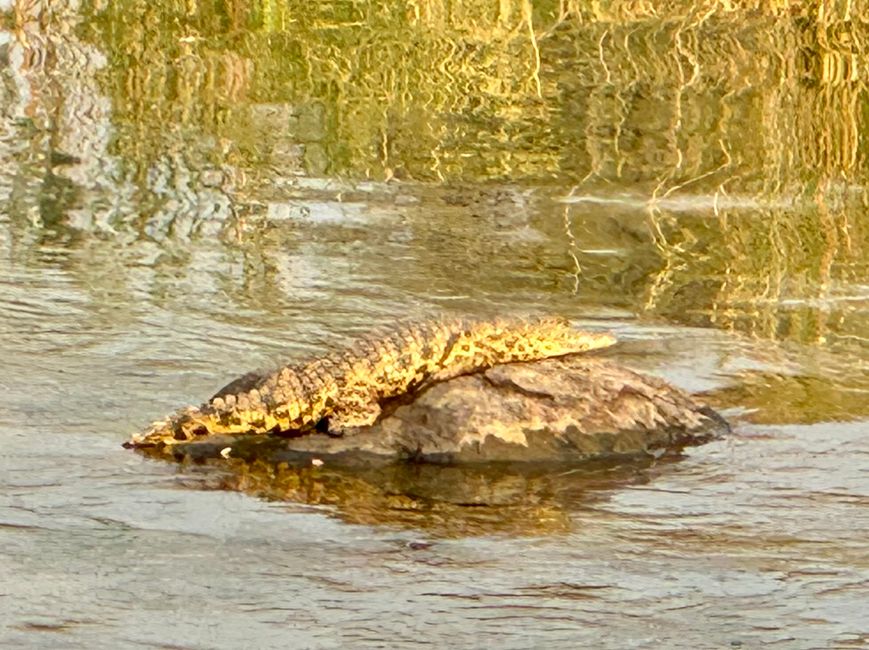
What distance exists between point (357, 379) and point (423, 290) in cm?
202

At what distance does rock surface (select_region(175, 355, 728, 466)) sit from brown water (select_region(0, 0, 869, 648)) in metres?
0.12

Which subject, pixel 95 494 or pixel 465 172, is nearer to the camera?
pixel 95 494

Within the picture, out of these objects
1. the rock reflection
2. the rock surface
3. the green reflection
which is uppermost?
the green reflection

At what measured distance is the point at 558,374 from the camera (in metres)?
6.40

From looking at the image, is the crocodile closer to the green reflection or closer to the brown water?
the brown water

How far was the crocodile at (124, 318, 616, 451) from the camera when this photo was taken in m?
6.22

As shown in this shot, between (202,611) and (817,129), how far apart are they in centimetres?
737

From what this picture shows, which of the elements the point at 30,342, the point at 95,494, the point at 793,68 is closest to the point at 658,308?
the point at 30,342

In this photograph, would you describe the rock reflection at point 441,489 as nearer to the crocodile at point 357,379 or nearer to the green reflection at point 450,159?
the crocodile at point 357,379

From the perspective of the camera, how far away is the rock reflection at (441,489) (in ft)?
18.4

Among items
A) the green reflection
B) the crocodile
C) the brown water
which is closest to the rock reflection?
the brown water

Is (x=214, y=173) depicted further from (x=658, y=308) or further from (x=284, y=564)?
Answer: (x=284, y=564)

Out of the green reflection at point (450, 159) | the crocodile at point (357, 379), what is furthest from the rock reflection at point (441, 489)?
the green reflection at point (450, 159)

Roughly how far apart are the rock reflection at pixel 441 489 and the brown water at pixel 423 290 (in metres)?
0.02
